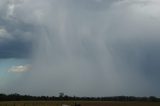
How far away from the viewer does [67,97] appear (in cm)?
19100

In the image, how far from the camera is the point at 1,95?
184 m

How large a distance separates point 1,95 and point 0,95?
1167 mm

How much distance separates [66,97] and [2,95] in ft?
114

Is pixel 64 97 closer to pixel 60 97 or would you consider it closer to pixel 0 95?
pixel 60 97

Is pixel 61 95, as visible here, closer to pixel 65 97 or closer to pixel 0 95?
pixel 65 97

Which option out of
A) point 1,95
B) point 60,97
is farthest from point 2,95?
point 60,97

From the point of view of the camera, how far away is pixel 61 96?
190500mm

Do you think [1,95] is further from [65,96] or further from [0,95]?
[65,96]

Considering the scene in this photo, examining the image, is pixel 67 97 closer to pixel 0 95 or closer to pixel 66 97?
pixel 66 97

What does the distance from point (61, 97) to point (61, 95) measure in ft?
8.99

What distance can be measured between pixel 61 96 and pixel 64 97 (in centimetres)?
180

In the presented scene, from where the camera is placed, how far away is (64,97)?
190125 mm

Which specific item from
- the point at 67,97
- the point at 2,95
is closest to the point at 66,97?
the point at 67,97

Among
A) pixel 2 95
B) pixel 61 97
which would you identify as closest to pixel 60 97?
pixel 61 97
